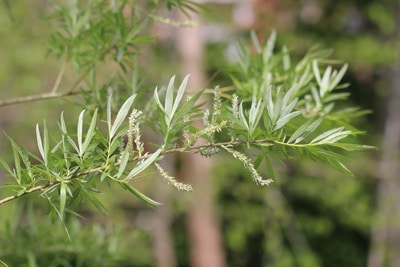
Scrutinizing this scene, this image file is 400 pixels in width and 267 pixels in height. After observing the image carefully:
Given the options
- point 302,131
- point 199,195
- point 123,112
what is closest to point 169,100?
point 123,112

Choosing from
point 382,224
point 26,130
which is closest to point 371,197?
point 382,224

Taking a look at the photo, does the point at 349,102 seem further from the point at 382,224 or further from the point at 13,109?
the point at 13,109

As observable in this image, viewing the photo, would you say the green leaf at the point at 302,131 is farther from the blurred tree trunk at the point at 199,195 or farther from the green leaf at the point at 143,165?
the blurred tree trunk at the point at 199,195

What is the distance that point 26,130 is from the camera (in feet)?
16.5

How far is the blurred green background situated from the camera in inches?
194

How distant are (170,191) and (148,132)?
571mm

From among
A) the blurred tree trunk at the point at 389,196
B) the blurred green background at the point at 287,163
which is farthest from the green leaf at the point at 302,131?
the blurred tree trunk at the point at 389,196

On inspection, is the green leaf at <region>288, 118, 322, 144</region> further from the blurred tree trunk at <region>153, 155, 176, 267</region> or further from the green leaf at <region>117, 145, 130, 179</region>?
the blurred tree trunk at <region>153, 155, 176, 267</region>

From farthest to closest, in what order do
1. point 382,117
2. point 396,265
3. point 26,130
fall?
point 382,117 → point 26,130 → point 396,265

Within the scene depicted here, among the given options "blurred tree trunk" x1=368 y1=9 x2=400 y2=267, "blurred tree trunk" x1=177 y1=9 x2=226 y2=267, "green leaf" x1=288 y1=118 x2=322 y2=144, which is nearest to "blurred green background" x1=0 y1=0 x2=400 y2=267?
"blurred tree trunk" x1=368 y1=9 x2=400 y2=267

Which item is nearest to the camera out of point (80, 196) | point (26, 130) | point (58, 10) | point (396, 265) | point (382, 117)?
point (80, 196)

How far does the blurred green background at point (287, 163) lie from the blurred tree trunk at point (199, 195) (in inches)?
7.3

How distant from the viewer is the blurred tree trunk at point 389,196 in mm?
4797

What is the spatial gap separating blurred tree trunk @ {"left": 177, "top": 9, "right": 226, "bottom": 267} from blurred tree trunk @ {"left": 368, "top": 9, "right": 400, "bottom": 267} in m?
1.26
